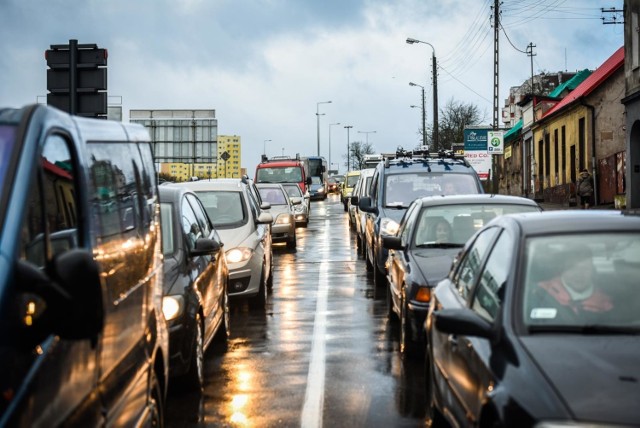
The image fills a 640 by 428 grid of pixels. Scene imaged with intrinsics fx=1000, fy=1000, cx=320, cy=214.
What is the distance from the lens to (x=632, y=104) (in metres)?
36.0

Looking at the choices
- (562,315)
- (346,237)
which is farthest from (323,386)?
(346,237)

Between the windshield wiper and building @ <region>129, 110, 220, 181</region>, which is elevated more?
building @ <region>129, 110, 220, 181</region>

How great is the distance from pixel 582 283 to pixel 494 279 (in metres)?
0.47

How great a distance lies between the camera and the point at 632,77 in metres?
36.2

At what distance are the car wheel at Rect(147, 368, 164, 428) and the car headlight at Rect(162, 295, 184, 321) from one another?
5.80 ft

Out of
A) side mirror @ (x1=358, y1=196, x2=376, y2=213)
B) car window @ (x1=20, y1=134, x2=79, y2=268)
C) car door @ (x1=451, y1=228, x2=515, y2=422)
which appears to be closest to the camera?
car window @ (x1=20, y1=134, x2=79, y2=268)

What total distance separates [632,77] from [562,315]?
33.6 metres

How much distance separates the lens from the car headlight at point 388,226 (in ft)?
48.2

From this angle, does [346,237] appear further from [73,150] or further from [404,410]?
[73,150]

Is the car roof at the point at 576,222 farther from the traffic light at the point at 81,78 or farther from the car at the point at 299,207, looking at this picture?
the car at the point at 299,207

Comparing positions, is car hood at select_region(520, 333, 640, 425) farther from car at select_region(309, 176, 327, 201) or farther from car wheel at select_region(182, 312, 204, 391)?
car at select_region(309, 176, 327, 201)

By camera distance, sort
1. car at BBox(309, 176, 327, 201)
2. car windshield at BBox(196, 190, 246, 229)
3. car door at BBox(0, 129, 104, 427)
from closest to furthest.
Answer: car door at BBox(0, 129, 104, 427) < car windshield at BBox(196, 190, 246, 229) < car at BBox(309, 176, 327, 201)

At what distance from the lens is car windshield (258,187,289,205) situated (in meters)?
26.0

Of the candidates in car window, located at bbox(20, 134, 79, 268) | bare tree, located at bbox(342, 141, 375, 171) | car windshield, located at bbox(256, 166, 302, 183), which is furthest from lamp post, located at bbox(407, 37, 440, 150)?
bare tree, located at bbox(342, 141, 375, 171)
